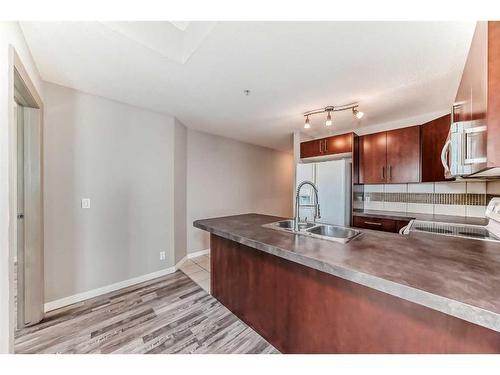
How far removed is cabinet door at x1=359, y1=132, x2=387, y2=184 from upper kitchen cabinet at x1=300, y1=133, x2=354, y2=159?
0.25 metres

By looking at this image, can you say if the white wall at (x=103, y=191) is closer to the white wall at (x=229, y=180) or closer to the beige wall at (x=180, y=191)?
the beige wall at (x=180, y=191)

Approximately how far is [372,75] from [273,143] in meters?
2.86

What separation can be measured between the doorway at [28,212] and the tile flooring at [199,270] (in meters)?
1.51

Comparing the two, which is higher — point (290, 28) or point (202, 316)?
point (290, 28)

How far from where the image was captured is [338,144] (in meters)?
3.18

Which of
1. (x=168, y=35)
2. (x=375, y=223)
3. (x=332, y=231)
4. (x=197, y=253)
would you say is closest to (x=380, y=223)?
(x=375, y=223)

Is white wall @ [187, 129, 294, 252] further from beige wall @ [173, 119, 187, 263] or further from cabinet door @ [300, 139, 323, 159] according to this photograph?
cabinet door @ [300, 139, 323, 159]

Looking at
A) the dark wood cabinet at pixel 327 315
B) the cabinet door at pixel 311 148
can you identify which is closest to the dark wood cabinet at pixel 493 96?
the dark wood cabinet at pixel 327 315

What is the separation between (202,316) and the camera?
1943 mm

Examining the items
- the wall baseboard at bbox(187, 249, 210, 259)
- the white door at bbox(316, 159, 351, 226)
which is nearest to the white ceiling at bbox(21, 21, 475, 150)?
the white door at bbox(316, 159, 351, 226)

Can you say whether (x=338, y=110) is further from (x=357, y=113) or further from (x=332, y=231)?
(x=332, y=231)

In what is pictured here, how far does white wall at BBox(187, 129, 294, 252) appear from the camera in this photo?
3.60 meters
